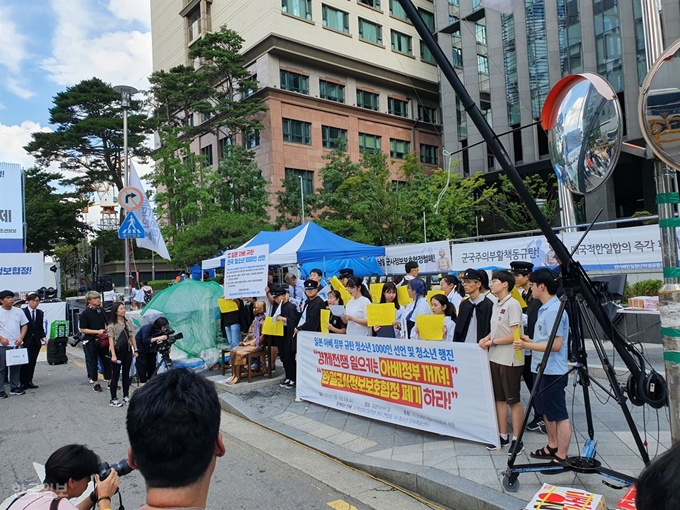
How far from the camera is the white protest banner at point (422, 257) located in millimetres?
14344

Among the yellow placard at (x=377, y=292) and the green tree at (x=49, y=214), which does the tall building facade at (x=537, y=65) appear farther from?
the green tree at (x=49, y=214)

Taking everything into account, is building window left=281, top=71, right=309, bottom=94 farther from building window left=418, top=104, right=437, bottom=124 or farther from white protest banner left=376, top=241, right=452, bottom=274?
white protest banner left=376, top=241, right=452, bottom=274

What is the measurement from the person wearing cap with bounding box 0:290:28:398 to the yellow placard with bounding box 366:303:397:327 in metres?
6.82

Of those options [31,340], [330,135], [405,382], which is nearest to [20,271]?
[31,340]

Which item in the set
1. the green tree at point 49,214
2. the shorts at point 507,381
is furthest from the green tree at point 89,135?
the shorts at point 507,381

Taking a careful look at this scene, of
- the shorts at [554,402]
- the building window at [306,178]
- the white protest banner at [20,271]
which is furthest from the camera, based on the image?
the building window at [306,178]

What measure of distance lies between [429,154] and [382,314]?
44988mm

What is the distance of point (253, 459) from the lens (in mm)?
5488

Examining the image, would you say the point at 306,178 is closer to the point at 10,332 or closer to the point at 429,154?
the point at 429,154

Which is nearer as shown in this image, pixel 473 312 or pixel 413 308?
pixel 473 312

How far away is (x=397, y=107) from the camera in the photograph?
153 feet

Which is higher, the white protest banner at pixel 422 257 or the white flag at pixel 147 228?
the white flag at pixel 147 228

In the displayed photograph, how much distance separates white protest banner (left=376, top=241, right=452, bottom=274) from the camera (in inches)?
565

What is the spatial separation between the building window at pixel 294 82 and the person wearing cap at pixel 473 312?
3521 cm
